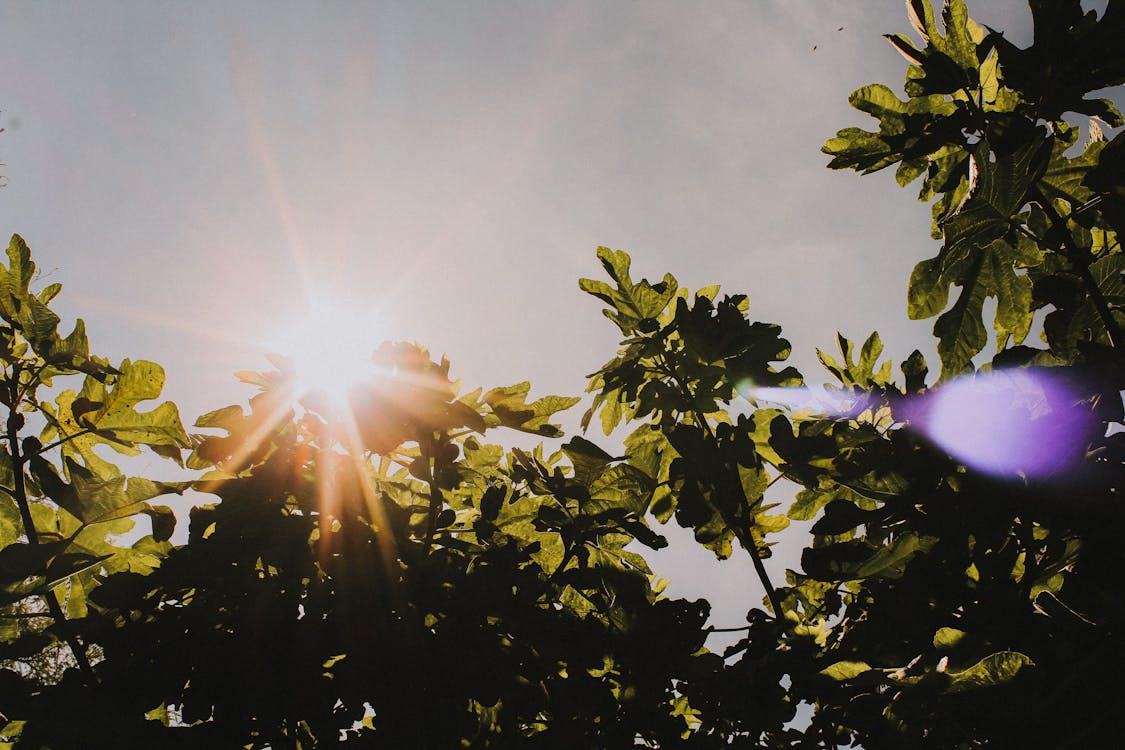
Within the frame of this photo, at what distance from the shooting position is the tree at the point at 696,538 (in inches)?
61.0

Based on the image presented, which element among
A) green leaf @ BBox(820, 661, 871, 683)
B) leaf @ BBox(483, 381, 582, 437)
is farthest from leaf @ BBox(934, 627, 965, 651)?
leaf @ BBox(483, 381, 582, 437)

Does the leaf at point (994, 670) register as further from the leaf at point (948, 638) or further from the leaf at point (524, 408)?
the leaf at point (524, 408)

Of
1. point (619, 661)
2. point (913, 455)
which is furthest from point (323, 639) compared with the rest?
point (913, 455)

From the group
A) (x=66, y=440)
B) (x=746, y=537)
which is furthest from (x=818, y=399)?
(x=66, y=440)

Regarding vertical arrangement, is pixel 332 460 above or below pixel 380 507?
above

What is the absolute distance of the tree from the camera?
5.08 feet

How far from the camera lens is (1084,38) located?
5.69ft

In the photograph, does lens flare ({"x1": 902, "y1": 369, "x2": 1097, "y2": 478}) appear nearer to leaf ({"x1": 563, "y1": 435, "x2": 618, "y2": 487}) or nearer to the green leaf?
the green leaf

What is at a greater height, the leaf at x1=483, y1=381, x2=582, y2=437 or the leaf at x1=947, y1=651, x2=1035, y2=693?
the leaf at x1=483, y1=381, x2=582, y2=437

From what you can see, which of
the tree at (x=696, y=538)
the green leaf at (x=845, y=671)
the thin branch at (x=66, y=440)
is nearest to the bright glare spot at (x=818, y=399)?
the tree at (x=696, y=538)

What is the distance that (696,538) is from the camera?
233cm

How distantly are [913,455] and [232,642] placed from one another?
206cm

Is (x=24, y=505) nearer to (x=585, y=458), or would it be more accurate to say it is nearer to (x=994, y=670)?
(x=585, y=458)

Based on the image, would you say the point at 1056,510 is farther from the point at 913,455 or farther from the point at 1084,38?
the point at 1084,38
